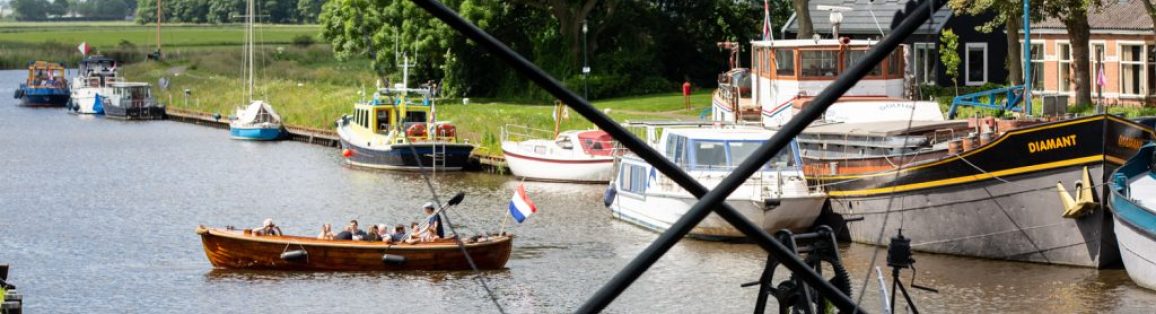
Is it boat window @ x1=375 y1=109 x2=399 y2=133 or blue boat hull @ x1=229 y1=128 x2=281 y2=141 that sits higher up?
boat window @ x1=375 y1=109 x2=399 y2=133

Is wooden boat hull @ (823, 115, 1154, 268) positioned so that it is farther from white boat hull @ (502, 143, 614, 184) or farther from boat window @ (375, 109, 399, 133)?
boat window @ (375, 109, 399, 133)

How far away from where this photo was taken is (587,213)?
135 ft

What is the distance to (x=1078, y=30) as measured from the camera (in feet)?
142

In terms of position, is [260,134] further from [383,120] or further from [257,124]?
[383,120]

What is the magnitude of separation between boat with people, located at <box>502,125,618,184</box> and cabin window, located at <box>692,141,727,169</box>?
12.5m

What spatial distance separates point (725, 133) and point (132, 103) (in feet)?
198

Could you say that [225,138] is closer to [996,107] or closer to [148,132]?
[148,132]

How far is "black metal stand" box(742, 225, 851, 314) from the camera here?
9.08 meters

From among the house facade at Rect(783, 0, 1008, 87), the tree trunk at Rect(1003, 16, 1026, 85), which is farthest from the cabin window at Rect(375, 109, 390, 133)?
the tree trunk at Rect(1003, 16, 1026, 85)

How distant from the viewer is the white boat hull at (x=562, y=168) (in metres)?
47.6

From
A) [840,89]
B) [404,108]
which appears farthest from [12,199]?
[840,89]

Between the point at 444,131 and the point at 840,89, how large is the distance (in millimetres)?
49302

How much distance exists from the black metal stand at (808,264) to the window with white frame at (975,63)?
164 ft

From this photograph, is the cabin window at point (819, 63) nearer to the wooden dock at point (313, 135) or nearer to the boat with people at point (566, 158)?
the boat with people at point (566, 158)
